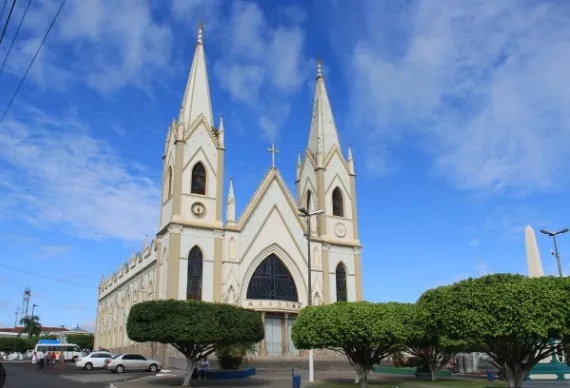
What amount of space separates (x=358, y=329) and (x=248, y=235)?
2383 cm

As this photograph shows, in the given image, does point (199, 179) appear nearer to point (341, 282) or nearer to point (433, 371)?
point (341, 282)

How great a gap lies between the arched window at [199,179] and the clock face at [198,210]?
1257 mm

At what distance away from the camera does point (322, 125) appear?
173 ft

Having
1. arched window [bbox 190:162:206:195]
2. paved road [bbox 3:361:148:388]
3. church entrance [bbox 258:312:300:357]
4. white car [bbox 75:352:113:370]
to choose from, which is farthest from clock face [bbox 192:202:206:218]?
paved road [bbox 3:361:148:388]

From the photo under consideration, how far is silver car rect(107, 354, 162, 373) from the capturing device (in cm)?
3647

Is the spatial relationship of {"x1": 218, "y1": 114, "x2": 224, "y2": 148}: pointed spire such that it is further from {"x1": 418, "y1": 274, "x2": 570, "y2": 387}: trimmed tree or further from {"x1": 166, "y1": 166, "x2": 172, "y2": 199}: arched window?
{"x1": 418, "y1": 274, "x2": 570, "y2": 387}: trimmed tree

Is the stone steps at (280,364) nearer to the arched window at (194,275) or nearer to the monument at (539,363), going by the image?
the arched window at (194,275)

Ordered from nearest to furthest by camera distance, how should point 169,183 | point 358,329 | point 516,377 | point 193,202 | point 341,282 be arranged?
point 516,377, point 358,329, point 193,202, point 169,183, point 341,282

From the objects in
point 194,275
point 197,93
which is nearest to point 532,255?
point 194,275

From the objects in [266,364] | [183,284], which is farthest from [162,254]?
[266,364]

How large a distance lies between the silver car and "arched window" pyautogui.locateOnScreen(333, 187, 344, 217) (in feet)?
67.9

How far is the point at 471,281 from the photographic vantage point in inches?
707

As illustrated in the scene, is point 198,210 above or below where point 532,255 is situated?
above

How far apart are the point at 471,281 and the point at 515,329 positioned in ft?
7.13
